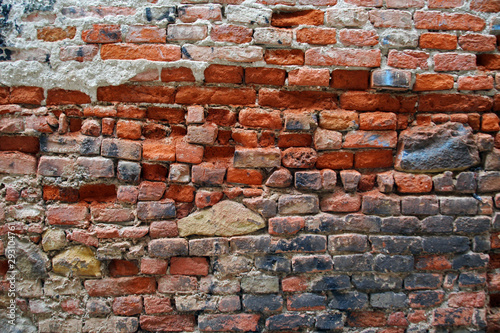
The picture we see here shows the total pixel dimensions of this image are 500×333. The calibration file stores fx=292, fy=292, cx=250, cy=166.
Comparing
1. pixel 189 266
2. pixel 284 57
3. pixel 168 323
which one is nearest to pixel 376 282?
pixel 189 266

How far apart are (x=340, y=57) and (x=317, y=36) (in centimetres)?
13

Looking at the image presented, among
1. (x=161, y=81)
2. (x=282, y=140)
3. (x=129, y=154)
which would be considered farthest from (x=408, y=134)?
(x=129, y=154)

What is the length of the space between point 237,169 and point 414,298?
0.98 meters

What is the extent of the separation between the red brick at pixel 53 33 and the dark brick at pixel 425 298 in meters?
1.89

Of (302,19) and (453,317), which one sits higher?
(302,19)

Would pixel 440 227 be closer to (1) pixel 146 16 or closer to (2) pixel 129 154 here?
(2) pixel 129 154

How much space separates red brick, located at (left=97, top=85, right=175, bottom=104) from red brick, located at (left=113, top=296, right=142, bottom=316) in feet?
2.84

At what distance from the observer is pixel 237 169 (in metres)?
1.27

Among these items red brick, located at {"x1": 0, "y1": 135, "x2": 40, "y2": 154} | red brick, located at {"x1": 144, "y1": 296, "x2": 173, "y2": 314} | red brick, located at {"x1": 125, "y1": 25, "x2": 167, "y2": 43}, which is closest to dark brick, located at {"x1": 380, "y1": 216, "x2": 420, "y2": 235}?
red brick, located at {"x1": 144, "y1": 296, "x2": 173, "y2": 314}

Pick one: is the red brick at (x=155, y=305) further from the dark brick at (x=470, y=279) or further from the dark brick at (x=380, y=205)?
the dark brick at (x=470, y=279)

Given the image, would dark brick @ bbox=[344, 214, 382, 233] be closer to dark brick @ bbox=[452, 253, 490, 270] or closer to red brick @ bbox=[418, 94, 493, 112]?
dark brick @ bbox=[452, 253, 490, 270]

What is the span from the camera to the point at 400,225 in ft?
4.24

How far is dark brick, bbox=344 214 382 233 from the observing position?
129 cm

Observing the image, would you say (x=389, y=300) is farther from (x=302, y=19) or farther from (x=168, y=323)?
(x=302, y=19)
